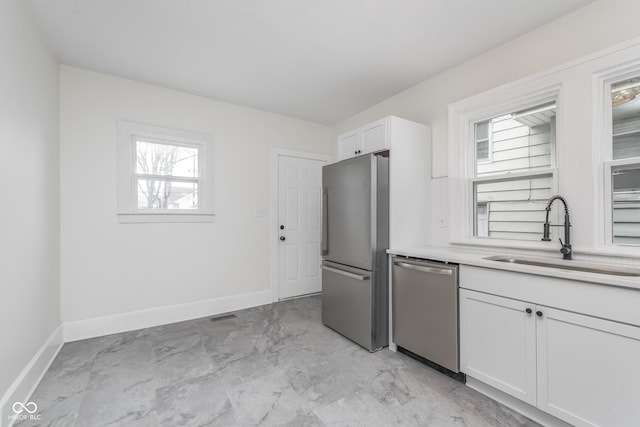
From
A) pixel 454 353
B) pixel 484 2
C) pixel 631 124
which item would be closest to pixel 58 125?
pixel 484 2

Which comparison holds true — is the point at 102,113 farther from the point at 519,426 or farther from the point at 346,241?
the point at 519,426

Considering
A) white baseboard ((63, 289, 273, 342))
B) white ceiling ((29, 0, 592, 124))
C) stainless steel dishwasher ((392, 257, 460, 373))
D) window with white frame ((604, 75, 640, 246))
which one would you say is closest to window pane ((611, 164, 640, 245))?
window with white frame ((604, 75, 640, 246))

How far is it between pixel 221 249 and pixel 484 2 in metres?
3.36

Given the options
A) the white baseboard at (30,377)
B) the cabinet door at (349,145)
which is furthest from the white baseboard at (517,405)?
the white baseboard at (30,377)

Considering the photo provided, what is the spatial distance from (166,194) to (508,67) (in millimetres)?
3506

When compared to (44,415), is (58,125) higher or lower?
higher

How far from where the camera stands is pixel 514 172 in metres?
2.31

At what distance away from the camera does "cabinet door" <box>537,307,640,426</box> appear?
4.25ft

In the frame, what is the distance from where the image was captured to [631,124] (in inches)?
70.6

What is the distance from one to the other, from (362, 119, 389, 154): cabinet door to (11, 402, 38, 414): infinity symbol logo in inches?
120

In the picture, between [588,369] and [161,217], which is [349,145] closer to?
[161,217]

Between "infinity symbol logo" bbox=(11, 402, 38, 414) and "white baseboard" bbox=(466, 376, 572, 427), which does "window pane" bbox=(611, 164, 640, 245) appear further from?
"infinity symbol logo" bbox=(11, 402, 38, 414)

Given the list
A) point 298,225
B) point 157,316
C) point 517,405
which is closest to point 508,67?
point 517,405

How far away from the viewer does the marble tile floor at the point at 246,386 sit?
164cm
